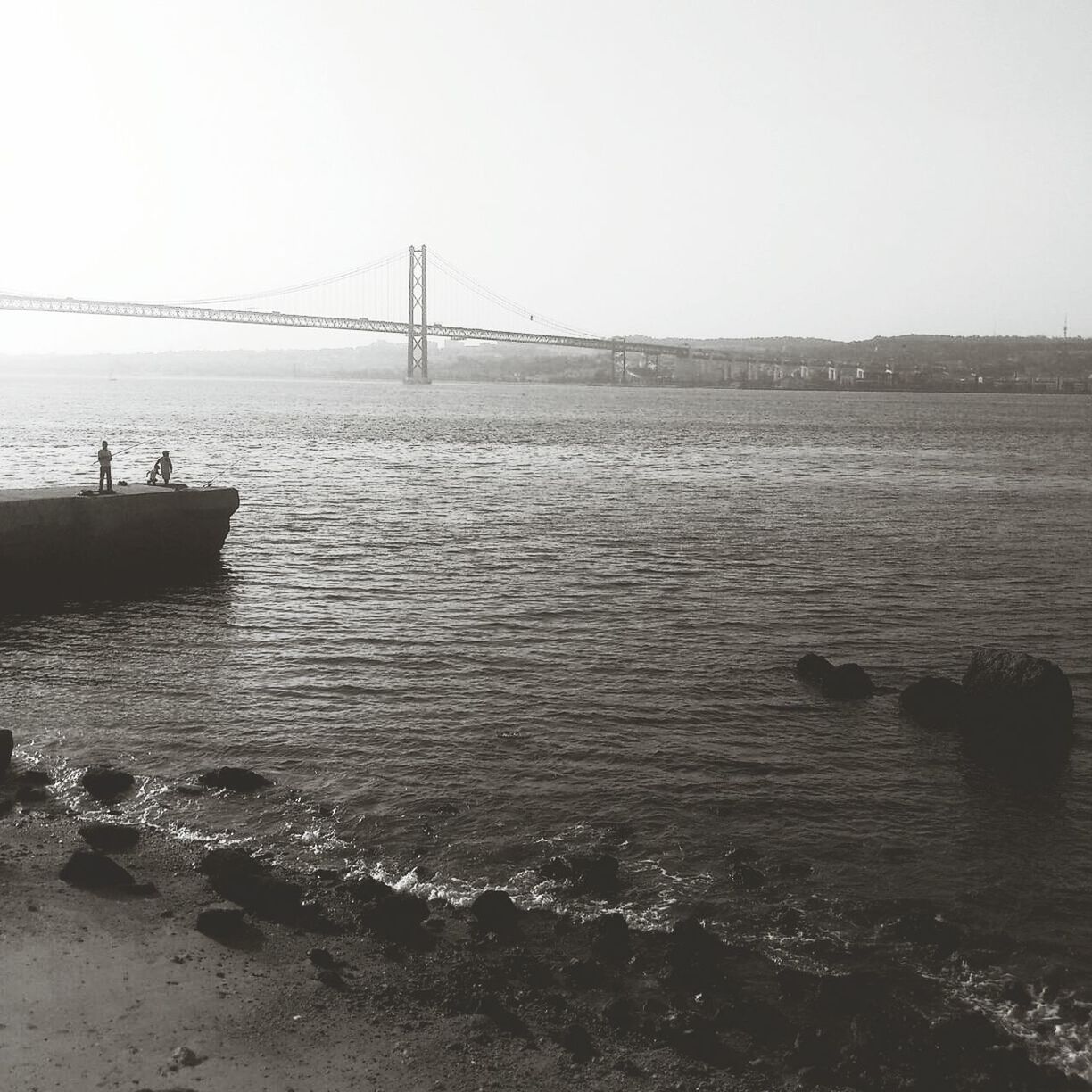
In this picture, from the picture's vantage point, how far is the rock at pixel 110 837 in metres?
10.2

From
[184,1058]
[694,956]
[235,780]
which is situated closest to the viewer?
[184,1058]

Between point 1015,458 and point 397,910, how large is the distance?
60267mm

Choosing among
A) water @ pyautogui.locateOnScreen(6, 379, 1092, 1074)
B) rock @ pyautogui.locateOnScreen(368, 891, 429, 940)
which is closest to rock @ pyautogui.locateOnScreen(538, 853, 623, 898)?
water @ pyautogui.locateOnScreen(6, 379, 1092, 1074)

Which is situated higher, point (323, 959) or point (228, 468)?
point (228, 468)

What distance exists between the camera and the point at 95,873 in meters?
Result: 9.48

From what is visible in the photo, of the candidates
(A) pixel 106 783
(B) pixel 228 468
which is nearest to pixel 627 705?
(A) pixel 106 783

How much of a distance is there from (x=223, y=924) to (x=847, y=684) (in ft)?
30.9

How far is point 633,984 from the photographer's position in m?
8.22

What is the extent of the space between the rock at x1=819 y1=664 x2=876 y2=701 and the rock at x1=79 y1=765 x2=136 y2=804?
898 cm

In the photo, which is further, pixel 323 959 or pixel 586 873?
pixel 586 873

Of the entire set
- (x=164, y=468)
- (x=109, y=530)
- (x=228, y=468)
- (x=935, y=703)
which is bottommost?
(x=935, y=703)

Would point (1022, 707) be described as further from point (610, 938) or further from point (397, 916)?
point (397, 916)

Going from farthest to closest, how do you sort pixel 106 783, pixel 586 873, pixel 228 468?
pixel 228 468 < pixel 106 783 < pixel 586 873

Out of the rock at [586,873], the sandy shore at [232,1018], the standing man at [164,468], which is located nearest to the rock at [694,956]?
the rock at [586,873]
